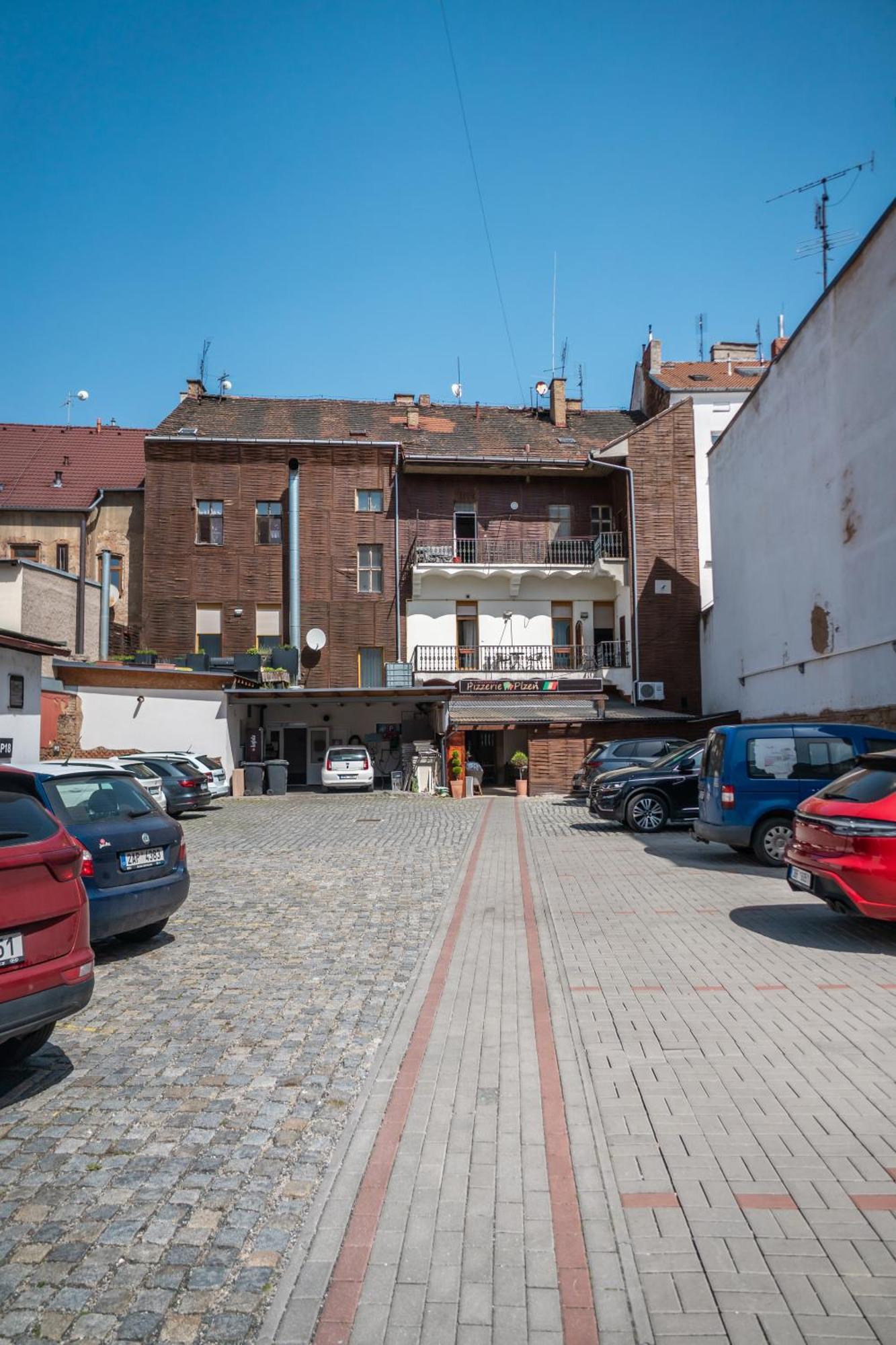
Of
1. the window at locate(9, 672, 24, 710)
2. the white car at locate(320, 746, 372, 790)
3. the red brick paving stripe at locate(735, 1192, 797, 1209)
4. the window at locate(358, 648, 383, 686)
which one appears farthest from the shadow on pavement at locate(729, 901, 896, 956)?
the window at locate(358, 648, 383, 686)

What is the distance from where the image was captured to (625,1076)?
502cm

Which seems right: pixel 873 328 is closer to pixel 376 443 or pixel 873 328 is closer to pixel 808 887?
pixel 808 887

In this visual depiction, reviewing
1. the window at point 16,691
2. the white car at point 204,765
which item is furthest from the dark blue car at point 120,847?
the white car at point 204,765

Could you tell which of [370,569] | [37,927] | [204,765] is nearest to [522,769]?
[204,765]

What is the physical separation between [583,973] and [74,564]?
3222 cm

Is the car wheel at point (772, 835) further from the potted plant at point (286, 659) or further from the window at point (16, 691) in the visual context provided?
the potted plant at point (286, 659)

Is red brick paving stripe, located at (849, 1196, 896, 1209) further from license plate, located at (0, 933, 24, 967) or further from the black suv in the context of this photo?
the black suv

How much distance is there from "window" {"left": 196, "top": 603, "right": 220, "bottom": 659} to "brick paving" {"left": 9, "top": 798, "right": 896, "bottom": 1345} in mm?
26893

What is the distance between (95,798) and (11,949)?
3.64 m

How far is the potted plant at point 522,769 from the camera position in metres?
27.0

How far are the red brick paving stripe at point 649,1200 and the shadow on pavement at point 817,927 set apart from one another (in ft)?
15.4

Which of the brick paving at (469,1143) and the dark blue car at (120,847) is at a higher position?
the dark blue car at (120,847)

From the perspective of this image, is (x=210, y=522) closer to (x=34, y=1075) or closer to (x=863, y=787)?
(x=863, y=787)

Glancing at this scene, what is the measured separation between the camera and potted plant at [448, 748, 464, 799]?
87.1 ft
